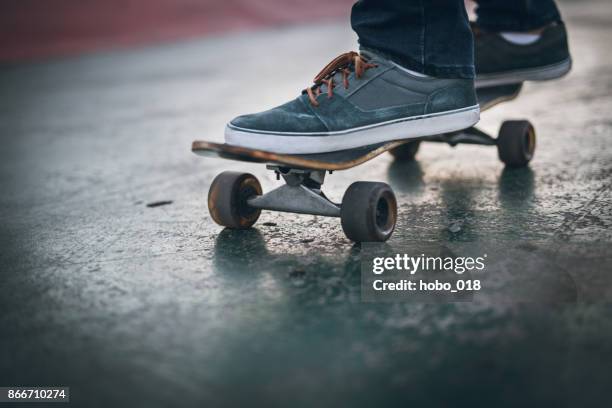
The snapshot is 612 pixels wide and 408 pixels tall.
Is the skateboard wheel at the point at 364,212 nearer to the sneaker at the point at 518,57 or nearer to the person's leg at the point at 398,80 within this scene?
the person's leg at the point at 398,80

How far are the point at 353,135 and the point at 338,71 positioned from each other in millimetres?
183

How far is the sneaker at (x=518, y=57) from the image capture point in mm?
2092

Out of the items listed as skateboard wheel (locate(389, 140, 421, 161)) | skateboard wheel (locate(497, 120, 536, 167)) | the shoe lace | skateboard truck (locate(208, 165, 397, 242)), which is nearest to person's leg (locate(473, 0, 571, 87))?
skateboard wheel (locate(497, 120, 536, 167))

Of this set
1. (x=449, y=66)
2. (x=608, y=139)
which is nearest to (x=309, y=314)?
(x=449, y=66)

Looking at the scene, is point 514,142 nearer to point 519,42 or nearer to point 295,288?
point 519,42

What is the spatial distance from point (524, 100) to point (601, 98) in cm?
34

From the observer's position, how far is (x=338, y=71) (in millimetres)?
1616

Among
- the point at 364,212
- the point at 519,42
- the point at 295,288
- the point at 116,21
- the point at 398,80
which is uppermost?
the point at 116,21

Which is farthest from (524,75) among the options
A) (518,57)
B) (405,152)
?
(405,152)

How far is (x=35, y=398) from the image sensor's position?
0.96 meters

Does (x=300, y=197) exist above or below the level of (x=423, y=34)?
below

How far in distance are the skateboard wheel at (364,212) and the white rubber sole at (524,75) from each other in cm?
78

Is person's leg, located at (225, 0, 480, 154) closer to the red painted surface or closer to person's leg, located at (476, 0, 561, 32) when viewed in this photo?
person's leg, located at (476, 0, 561, 32)

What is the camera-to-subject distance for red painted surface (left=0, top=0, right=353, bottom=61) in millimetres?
8945
